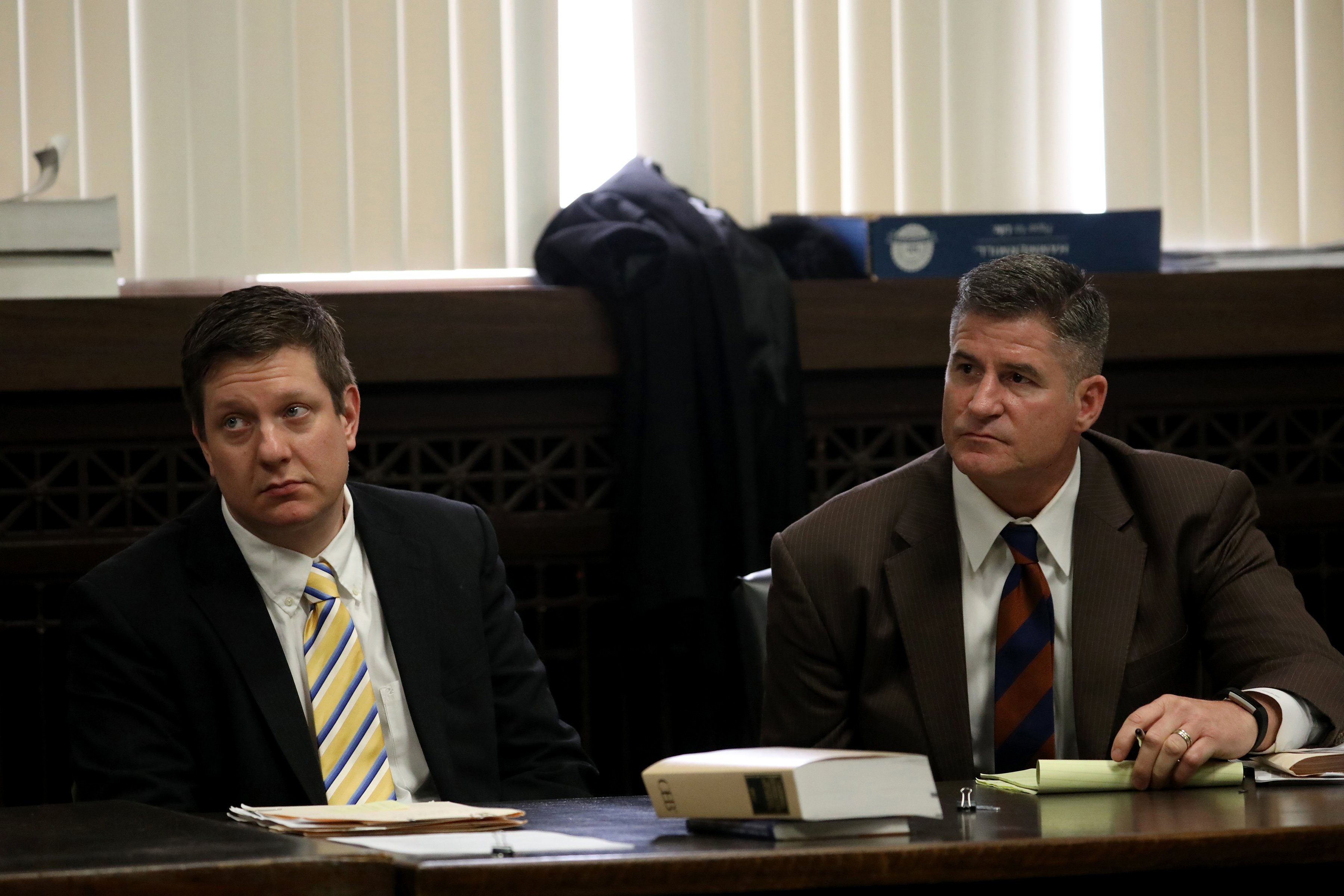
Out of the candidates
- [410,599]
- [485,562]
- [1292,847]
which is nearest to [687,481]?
A: [485,562]

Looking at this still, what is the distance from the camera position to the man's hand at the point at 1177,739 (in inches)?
63.4

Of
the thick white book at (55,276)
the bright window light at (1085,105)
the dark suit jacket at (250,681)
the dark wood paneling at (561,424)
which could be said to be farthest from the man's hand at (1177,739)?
the thick white book at (55,276)

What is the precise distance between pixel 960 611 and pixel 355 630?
80 centimetres

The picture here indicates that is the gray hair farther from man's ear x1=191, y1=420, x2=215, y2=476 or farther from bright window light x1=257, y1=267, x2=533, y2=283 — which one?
bright window light x1=257, y1=267, x2=533, y2=283

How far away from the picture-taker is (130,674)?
195 centimetres

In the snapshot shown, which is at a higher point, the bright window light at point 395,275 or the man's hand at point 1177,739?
the bright window light at point 395,275

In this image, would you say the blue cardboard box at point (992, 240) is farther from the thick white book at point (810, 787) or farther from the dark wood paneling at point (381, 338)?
the thick white book at point (810, 787)

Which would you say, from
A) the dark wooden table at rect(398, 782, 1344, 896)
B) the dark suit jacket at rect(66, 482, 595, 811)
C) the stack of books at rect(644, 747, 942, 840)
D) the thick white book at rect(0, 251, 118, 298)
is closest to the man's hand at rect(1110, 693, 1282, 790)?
the dark wooden table at rect(398, 782, 1344, 896)

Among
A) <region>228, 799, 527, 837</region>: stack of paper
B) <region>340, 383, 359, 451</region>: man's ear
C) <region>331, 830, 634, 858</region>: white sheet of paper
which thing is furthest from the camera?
<region>340, 383, 359, 451</region>: man's ear

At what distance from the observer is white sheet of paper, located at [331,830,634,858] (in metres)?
1.25

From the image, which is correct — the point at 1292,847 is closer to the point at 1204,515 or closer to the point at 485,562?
the point at 1204,515

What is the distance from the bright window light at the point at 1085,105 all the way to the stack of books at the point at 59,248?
203 centimetres

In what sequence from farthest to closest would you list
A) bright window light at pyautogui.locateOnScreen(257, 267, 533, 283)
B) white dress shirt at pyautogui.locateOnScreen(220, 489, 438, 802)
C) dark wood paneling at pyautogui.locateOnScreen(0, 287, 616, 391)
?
bright window light at pyautogui.locateOnScreen(257, 267, 533, 283), dark wood paneling at pyautogui.locateOnScreen(0, 287, 616, 391), white dress shirt at pyautogui.locateOnScreen(220, 489, 438, 802)

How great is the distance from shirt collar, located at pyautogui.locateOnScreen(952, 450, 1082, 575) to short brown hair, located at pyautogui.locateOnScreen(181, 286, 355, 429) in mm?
864
